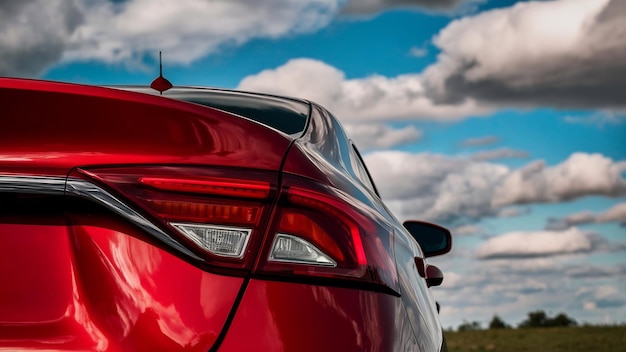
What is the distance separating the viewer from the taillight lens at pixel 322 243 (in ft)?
6.28

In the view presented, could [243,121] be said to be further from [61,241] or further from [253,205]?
[61,241]

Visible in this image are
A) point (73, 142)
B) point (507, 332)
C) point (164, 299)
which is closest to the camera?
point (164, 299)

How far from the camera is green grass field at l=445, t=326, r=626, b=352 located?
48.2 ft

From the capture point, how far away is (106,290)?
1.83 m

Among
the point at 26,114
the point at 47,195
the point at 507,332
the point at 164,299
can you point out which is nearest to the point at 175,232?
the point at 164,299

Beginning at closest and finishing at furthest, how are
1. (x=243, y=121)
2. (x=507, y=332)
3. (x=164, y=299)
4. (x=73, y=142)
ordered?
(x=164, y=299) → (x=73, y=142) → (x=243, y=121) → (x=507, y=332)

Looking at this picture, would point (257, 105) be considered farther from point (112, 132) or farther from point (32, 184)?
point (32, 184)

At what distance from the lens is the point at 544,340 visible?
52.3 feet

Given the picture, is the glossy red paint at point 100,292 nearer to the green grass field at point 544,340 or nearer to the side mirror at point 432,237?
the side mirror at point 432,237

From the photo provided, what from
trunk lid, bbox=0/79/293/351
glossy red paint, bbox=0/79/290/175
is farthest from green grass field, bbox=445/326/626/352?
trunk lid, bbox=0/79/293/351

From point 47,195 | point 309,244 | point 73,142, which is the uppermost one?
point 73,142

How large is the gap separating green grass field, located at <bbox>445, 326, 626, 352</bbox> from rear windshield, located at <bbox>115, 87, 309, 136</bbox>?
11723 millimetres

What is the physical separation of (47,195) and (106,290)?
240 millimetres

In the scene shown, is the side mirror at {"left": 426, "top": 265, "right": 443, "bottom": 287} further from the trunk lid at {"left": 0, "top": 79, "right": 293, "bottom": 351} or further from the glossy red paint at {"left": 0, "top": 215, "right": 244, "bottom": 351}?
the glossy red paint at {"left": 0, "top": 215, "right": 244, "bottom": 351}
